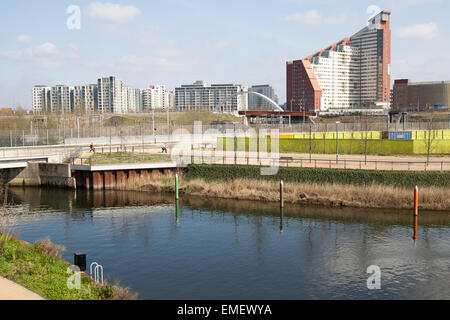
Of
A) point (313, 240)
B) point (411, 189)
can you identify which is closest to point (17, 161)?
point (313, 240)

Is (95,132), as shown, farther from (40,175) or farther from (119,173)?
(119,173)

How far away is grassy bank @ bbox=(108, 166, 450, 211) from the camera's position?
116ft

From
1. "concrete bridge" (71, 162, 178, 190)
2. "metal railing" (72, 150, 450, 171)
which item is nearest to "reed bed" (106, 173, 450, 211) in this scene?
"concrete bridge" (71, 162, 178, 190)

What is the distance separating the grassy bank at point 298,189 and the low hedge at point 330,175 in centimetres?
8

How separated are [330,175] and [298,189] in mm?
2894

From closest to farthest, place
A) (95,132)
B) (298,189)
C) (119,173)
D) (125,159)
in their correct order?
(298,189) → (119,173) → (125,159) → (95,132)

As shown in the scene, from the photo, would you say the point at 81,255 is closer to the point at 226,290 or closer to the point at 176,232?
the point at 226,290

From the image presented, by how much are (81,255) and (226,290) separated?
21.1 ft

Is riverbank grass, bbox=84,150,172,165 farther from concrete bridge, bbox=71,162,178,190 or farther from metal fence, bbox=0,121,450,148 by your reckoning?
metal fence, bbox=0,121,450,148

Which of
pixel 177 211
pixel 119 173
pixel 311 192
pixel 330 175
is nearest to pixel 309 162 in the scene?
pixel 330 175

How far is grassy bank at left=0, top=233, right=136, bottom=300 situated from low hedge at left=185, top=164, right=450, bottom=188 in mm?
22605

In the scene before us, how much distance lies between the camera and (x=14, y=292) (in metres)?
16.0
